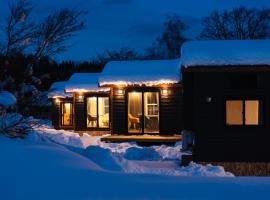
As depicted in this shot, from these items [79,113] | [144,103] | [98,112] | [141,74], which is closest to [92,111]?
[98,112]

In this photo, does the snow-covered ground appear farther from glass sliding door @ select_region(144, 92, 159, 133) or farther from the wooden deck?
glass sliding door @ select_region(144, 92, 159, 133)

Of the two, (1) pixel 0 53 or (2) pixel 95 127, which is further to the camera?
(2) pixel 95 127

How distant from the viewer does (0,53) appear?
462 inches

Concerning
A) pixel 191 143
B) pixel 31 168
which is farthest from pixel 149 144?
pixel 31 168

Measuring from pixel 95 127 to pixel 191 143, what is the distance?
11827mm

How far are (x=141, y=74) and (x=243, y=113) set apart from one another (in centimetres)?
788

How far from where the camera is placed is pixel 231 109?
50.2 feet

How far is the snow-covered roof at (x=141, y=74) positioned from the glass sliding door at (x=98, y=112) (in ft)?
13.6

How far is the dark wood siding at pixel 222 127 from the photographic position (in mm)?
15156

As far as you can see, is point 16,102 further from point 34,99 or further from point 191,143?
point 191,143

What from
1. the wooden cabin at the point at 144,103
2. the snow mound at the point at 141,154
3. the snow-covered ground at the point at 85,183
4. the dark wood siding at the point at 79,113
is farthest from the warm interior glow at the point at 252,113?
the dark wood siding at the point at 79,113

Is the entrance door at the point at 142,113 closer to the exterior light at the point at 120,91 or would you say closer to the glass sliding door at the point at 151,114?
Result: the glass sliding door at the point at 151,114

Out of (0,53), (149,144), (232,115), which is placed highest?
(0,53)

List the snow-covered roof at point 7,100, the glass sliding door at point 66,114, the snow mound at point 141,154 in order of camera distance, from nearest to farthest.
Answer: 1. the snow-covered roof at point 7,100
2. the snow mound at point 141,154
3. the glass sliding door at point 66,114
